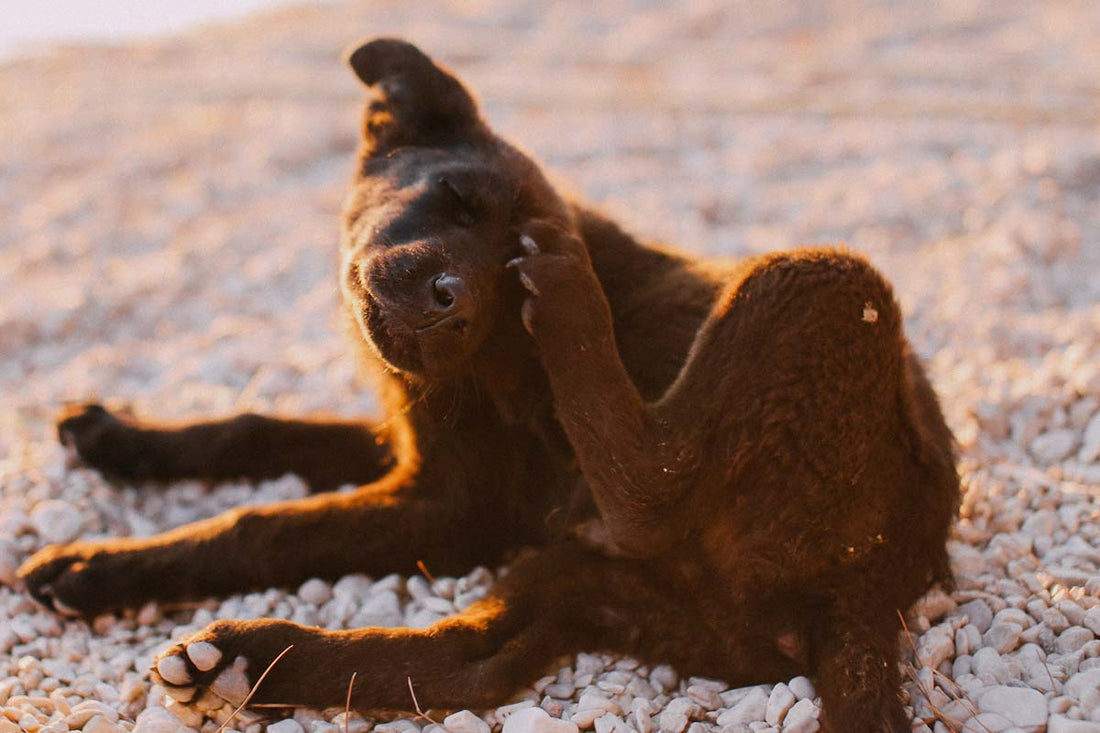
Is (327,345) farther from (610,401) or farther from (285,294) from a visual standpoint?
(610,401)

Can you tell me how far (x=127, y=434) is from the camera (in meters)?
4.02

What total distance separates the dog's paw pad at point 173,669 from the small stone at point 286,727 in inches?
10.2

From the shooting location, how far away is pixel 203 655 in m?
2.68

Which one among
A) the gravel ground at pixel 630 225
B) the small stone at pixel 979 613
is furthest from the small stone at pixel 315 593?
the small stone at pixel 979 613

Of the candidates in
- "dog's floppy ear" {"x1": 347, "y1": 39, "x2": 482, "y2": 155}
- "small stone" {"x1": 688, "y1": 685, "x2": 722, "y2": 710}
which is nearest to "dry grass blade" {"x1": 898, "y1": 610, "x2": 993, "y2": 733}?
"small stone" {"x1": 688, "y1": 685, "x2": 722, "y2": 710}

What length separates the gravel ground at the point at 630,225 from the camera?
2.84 meters

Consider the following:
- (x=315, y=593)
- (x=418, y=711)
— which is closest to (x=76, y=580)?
(x=315, y=593)

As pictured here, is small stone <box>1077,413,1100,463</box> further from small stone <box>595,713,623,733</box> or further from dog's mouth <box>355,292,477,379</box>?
dog's mouth <box>355,292,477,379</box>

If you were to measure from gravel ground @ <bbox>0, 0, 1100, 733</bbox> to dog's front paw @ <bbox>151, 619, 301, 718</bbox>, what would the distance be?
0.10 meters

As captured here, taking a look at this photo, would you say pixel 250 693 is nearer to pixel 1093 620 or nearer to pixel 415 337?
pixel 415 337

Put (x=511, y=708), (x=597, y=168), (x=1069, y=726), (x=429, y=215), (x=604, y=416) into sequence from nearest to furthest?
(x=1069, y=726), (x=511, y=708), (x=604, y=416), (x=429, y=215), (x=597, y=168)

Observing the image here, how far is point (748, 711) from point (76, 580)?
6.92 feet

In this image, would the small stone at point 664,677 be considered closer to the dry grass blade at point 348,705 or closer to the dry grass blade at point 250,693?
the dry grass blade at point 348,705

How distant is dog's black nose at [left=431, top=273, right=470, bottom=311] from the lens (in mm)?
2811
